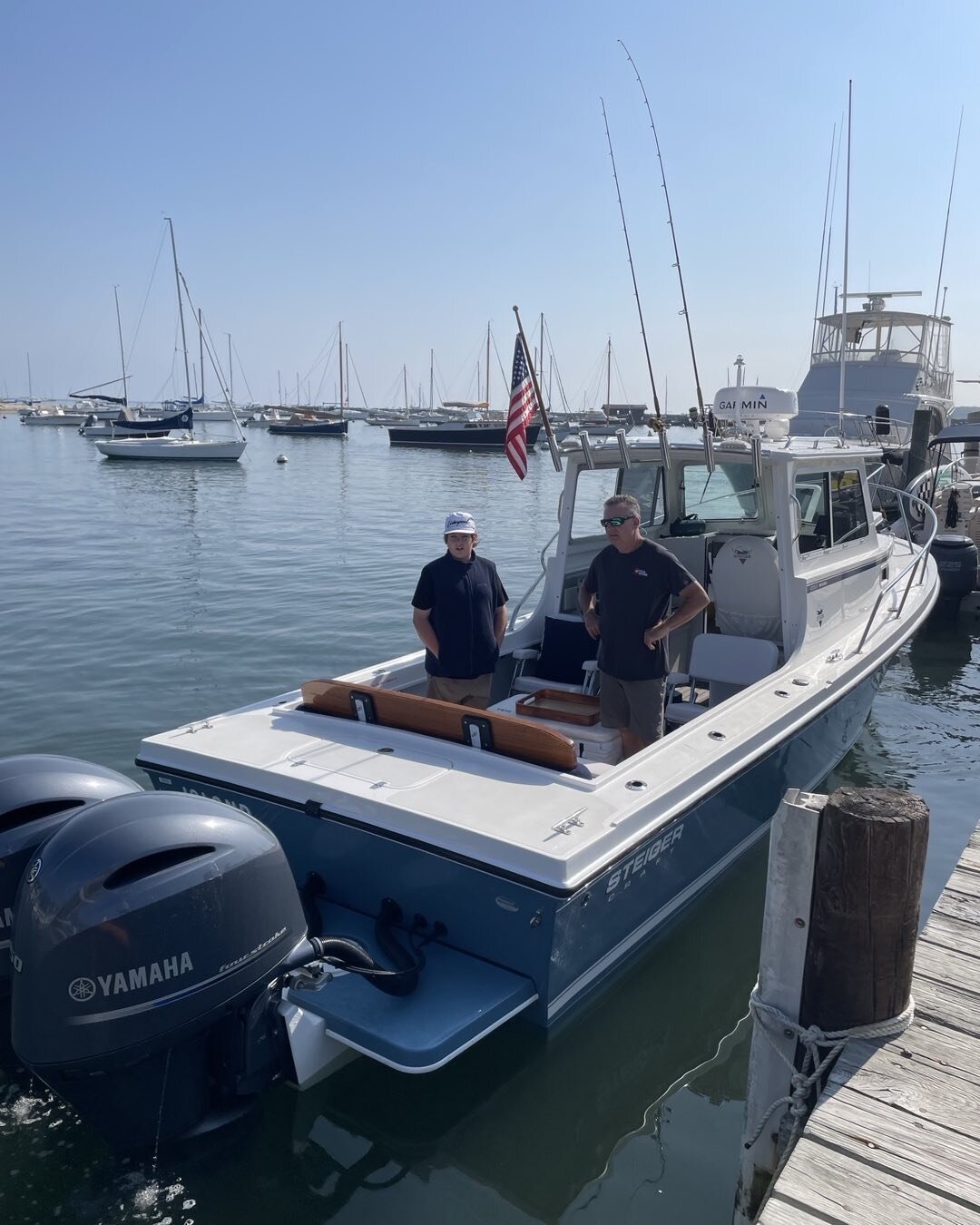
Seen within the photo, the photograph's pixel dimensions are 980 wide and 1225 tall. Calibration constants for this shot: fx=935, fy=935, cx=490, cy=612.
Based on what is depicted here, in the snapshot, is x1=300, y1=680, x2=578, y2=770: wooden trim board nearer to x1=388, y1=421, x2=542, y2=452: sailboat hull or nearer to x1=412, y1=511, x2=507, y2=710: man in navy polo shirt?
x1=412, y1=511, x2=507, y2=710: man in navy polo shirt

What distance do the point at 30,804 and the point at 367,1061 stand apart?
165 centimetres

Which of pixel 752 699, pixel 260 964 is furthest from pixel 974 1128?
pixel 752 699

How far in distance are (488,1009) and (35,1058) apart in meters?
1.44

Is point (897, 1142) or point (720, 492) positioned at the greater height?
point (720, 492)

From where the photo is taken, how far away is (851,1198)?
2.29 metres

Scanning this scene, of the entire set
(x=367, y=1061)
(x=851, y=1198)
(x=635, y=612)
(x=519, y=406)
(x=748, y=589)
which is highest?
(x=519, y=406)

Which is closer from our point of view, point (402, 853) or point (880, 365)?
point (402, 853)

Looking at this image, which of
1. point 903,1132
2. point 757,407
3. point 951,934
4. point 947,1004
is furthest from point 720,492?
point 903,1132

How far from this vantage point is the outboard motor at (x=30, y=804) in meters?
3.12

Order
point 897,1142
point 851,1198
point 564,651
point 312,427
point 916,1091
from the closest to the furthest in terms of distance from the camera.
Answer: point 851,1198 → point 897,1142 → point 916,1091 → point 564,651 → point 312,427

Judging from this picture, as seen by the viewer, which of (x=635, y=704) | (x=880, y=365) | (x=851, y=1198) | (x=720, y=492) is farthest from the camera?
(x=880, y=365)

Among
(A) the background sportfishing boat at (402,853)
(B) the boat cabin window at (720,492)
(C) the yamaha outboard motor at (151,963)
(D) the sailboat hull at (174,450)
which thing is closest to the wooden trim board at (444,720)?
(A) the background sportfishing boat at (402,853)

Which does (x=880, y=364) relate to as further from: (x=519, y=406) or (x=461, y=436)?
(x=461, y=436)

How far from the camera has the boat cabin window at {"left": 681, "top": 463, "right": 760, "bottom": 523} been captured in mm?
6586
